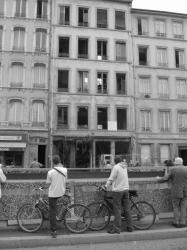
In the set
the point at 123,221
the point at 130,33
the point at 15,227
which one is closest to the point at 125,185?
the point at 123,221

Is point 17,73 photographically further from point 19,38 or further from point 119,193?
point 119,193

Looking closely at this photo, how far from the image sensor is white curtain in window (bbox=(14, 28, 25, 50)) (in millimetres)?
29017

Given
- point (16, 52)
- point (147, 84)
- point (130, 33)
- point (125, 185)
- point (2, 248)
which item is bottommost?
point (2, 248)

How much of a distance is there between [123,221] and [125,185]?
4.08ft

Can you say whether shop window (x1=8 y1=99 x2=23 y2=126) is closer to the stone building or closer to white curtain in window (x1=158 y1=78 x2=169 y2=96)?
the stone building

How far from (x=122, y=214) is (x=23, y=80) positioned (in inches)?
908

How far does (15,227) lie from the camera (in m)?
7.34

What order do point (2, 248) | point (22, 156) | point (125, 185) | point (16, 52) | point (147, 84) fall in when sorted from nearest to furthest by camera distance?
1. point (2, 248)
2. point (125, 185)
3. point (22, 156)
4. point (16, 52)
5. point (147, 84)

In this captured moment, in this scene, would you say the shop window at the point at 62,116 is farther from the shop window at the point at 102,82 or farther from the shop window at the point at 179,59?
the shop window at the point at 179,59

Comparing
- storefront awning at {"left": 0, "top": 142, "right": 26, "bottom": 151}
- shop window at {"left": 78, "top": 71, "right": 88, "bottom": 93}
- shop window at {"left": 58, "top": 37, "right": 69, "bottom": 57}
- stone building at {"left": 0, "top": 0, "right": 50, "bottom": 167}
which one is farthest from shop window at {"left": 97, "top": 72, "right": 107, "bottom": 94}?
Answer: storefront awning at {"left": 0, "top": 142, "right": 26, "bottom": 151}

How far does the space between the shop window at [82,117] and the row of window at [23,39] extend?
674cm

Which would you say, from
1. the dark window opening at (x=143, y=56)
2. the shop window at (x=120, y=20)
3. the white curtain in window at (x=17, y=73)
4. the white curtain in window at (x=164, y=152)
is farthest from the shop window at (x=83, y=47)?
the white curtain in window at (x=164, y=152)

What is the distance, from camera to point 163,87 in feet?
104

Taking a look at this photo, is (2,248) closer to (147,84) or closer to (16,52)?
(16,52)
